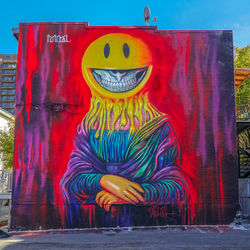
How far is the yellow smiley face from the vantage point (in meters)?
10.3

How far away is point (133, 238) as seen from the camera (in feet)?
27.0

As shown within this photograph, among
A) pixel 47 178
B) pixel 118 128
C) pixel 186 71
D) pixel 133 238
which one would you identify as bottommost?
pixel 133 238

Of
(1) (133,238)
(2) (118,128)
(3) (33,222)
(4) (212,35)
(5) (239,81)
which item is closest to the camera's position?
(1) (133,238)

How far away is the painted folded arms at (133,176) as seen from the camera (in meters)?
9.70

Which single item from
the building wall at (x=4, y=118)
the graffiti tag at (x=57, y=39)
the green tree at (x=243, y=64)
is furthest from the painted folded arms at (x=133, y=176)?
the building wall at (x=4, y=118)

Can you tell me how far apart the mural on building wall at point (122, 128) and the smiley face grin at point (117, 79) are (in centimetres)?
4

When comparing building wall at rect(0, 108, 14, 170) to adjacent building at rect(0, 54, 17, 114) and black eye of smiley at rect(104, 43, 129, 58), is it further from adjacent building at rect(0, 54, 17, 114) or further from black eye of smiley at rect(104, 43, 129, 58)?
adjacent building at rect(0, 54, 17, 114)

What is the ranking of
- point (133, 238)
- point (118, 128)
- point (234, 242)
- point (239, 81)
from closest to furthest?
1. point (234, 242)
2. point (133, 238)
3. point (118, 128)
4. point (239, 81)

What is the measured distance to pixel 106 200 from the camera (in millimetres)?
9695

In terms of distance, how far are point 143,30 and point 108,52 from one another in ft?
5.46

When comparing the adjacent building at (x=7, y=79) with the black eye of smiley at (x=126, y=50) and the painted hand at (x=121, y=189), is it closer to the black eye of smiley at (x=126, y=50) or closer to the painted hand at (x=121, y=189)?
the black eye of smiley at (x=126, y=50)

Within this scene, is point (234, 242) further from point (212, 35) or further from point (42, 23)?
point (42, 23)

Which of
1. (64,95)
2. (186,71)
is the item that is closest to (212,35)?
(186,71)

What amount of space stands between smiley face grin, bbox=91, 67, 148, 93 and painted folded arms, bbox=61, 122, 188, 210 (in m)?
1.86
